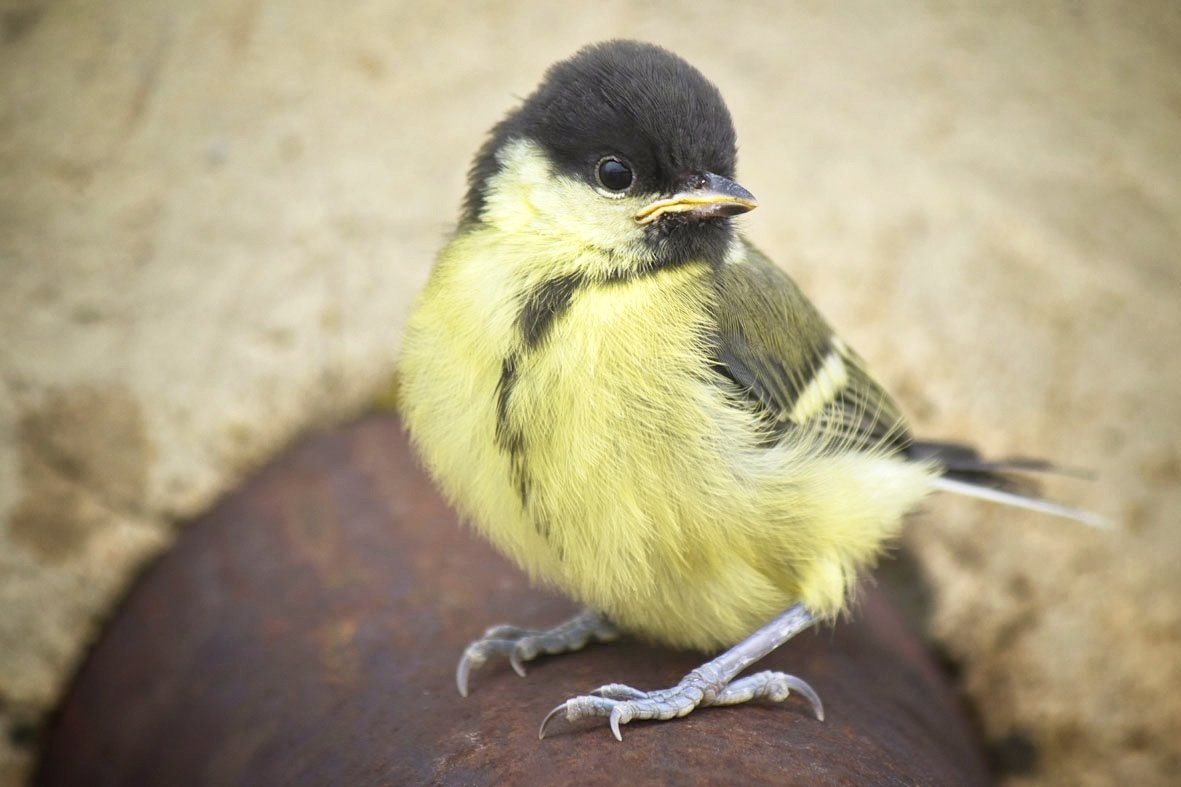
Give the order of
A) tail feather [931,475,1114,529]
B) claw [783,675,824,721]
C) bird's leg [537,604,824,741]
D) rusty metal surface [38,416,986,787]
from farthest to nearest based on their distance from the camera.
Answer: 1. tail feather [931,475,1114,529]
2. claw [783,675,824,721]
3. bird's leg [537,604,824,741]
4. rusty metal surface [38,416,986,787]

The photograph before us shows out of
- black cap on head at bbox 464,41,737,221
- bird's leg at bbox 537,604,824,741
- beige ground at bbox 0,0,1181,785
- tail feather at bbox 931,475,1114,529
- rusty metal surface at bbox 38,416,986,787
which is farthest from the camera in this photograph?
beige ground at bbox 0,0,1181,785

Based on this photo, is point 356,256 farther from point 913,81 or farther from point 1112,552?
point 1112,552

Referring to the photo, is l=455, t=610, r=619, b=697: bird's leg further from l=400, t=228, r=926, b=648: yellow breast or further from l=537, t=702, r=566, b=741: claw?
l=537, t=702, r=566, b=741: claw

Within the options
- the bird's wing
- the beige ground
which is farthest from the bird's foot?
the beige ground

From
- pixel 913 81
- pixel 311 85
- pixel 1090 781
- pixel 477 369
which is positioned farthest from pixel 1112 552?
pixel 311 85

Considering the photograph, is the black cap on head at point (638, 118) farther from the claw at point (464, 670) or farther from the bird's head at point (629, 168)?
the claw at point (464, 670)
